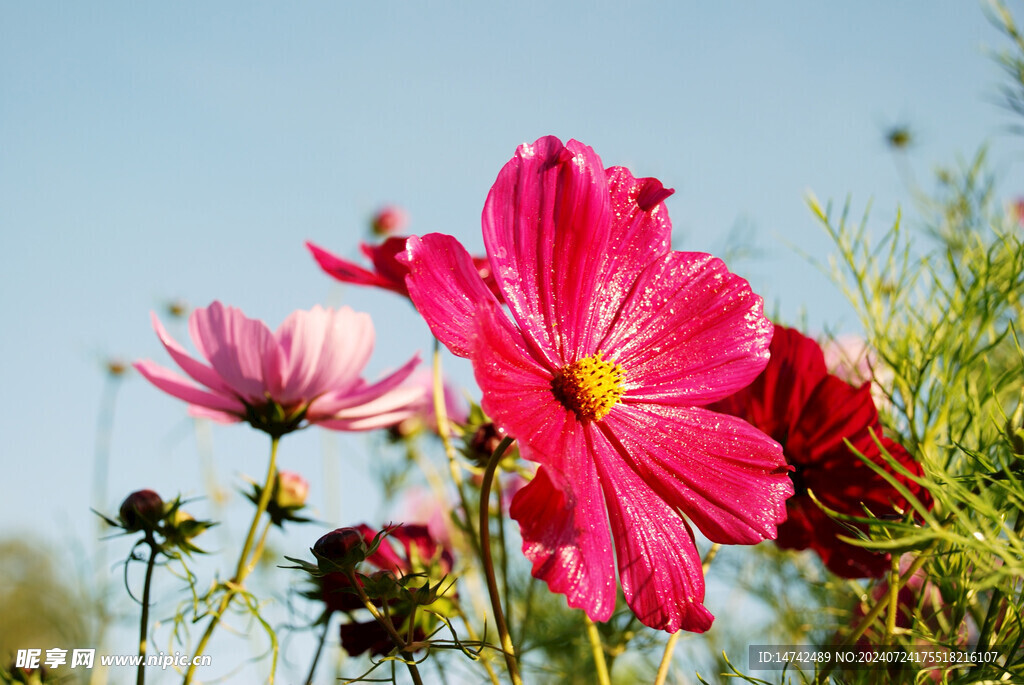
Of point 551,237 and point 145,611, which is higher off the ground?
point 551,237

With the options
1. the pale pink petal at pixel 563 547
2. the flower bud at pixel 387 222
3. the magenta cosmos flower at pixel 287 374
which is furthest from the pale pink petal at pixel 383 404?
the flower bud at pixel 387 222

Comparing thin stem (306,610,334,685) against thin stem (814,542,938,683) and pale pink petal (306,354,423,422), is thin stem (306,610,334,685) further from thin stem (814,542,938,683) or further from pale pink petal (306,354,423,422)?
thin stem (814,542,938,683)

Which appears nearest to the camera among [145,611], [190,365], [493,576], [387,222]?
[493,576]

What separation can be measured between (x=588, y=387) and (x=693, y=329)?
0.07 metres

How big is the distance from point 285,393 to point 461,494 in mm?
145

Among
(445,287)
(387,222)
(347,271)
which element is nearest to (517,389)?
(445,287)

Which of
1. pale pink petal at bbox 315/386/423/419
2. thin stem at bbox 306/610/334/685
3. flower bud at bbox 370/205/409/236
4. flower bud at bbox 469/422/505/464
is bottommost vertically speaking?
thin stem at bbox 306/610/334/685

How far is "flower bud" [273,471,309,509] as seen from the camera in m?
0.57

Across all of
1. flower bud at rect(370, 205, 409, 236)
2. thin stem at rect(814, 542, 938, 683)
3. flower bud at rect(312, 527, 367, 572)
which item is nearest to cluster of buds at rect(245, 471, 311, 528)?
flower bud at rect(312, 527, 367, 572)

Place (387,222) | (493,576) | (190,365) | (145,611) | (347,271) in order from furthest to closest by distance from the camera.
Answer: (387,222), (347,271), (190,365), (145,611), (493,576)

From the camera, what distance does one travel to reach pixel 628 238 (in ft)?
1.44

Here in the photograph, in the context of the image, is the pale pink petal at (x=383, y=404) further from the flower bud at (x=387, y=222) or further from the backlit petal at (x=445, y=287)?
the flower bud at (x=387, y=222)

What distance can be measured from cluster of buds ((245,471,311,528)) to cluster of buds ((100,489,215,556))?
0.07 metres

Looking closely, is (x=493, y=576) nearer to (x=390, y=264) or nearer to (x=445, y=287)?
(x=445, y=287)
